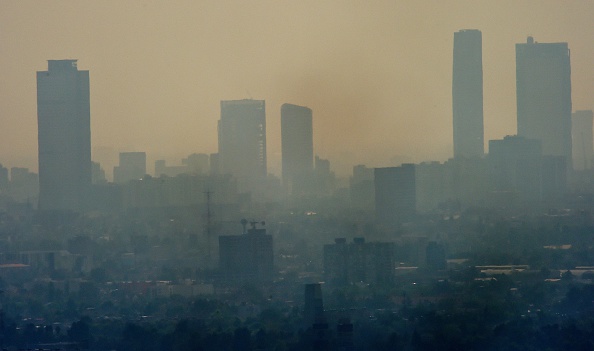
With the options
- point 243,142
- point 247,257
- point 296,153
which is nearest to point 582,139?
point 296,153

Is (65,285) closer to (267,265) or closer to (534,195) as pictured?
(267,265)

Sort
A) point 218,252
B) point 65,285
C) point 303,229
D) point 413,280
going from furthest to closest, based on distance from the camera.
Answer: point 303,229
point 218,252
point 65,285
point 413,280

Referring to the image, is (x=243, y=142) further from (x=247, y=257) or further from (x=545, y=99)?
(x=247, y=257)

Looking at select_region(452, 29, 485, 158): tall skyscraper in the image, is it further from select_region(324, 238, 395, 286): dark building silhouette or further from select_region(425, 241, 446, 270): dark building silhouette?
select_region(324, 238, 395, 286): dark building silhouette

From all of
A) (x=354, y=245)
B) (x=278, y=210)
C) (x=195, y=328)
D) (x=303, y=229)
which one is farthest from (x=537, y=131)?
(x=195, y=328)

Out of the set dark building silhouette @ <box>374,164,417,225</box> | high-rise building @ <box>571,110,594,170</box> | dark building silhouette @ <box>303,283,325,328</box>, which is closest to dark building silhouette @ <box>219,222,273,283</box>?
dark building silhouette @ <box>303,283,325,328</box>
